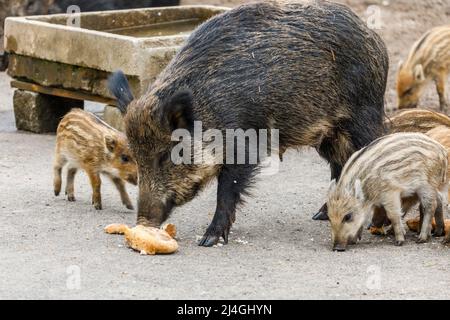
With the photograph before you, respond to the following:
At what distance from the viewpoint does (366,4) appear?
12.6 metres

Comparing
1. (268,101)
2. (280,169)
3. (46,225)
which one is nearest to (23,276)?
(46,225)

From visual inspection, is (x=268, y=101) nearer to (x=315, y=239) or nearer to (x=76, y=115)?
(x=315, y=239)

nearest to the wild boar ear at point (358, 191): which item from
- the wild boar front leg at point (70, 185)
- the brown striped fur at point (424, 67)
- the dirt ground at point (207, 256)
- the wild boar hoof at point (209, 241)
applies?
the dirt ground at point (207, 256)

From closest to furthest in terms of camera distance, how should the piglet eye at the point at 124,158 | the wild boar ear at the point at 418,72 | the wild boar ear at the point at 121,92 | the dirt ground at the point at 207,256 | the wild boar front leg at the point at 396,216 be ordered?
the dirt ground at the point at 207,256 → the wild boar front leg at the point at 396,216 → the wild boar ear at the point at 121,92 → the piglet eye at the point at 124,158 → the wild boar ear at the point at 418,72

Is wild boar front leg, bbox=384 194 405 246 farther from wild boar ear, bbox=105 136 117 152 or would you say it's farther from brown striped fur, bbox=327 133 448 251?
wild boar ear, bbox=105 136 117 152

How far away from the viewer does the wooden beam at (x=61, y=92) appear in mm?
9703

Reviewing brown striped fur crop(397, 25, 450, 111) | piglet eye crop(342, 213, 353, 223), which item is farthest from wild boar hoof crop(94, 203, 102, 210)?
brown striped fur crop(397, 25, 450, 111)

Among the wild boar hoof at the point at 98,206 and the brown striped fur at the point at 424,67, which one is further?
the brown striped fur at the point at 424,67

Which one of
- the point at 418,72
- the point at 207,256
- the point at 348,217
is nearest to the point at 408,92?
the point at 418,72

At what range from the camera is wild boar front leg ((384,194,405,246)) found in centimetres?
673

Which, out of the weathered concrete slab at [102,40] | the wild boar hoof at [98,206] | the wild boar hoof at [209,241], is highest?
the weathered concrete slab at [102,40]

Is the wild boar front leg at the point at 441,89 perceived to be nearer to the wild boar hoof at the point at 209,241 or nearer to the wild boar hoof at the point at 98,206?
the wild boar hoof at the point at 98,206

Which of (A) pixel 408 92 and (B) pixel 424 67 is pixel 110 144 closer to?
(A) pixel 408 92

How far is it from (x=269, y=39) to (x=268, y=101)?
0.42 meters
